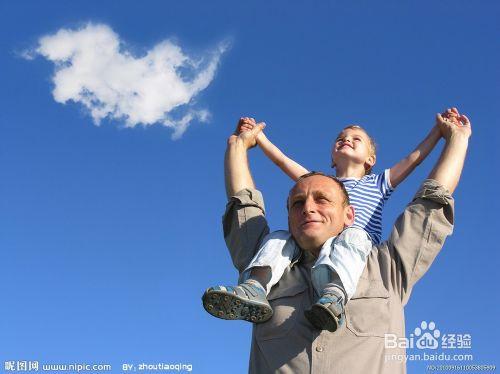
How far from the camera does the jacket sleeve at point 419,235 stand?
491 cm

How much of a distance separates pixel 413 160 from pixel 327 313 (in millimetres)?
3435

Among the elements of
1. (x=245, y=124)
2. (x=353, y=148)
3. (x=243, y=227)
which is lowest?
(x=243, y=227)

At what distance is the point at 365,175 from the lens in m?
7.93

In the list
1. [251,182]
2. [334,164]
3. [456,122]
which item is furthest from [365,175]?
[251,182]

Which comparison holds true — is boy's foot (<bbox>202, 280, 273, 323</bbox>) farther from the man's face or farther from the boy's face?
the boy's face

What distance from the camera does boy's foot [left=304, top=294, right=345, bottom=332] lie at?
14.0 feet

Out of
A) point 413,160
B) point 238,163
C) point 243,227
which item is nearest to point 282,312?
point 243,227

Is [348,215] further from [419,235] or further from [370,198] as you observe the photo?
[370,198]

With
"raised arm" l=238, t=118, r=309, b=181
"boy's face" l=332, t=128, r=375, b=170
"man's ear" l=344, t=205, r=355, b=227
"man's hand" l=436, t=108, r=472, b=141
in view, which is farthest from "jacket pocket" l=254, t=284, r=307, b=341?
"boy's face" l=332, t=128, r=375, b=170

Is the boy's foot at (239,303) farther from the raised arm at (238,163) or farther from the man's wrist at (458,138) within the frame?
the man's wrist at (458,138)

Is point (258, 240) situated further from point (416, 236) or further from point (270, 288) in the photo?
point (416, 236)

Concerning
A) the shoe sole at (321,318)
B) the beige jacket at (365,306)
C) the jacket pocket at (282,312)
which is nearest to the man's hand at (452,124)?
the beige jacket at (365,306)

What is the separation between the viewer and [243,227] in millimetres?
5559

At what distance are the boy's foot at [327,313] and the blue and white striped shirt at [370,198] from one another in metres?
2.15
